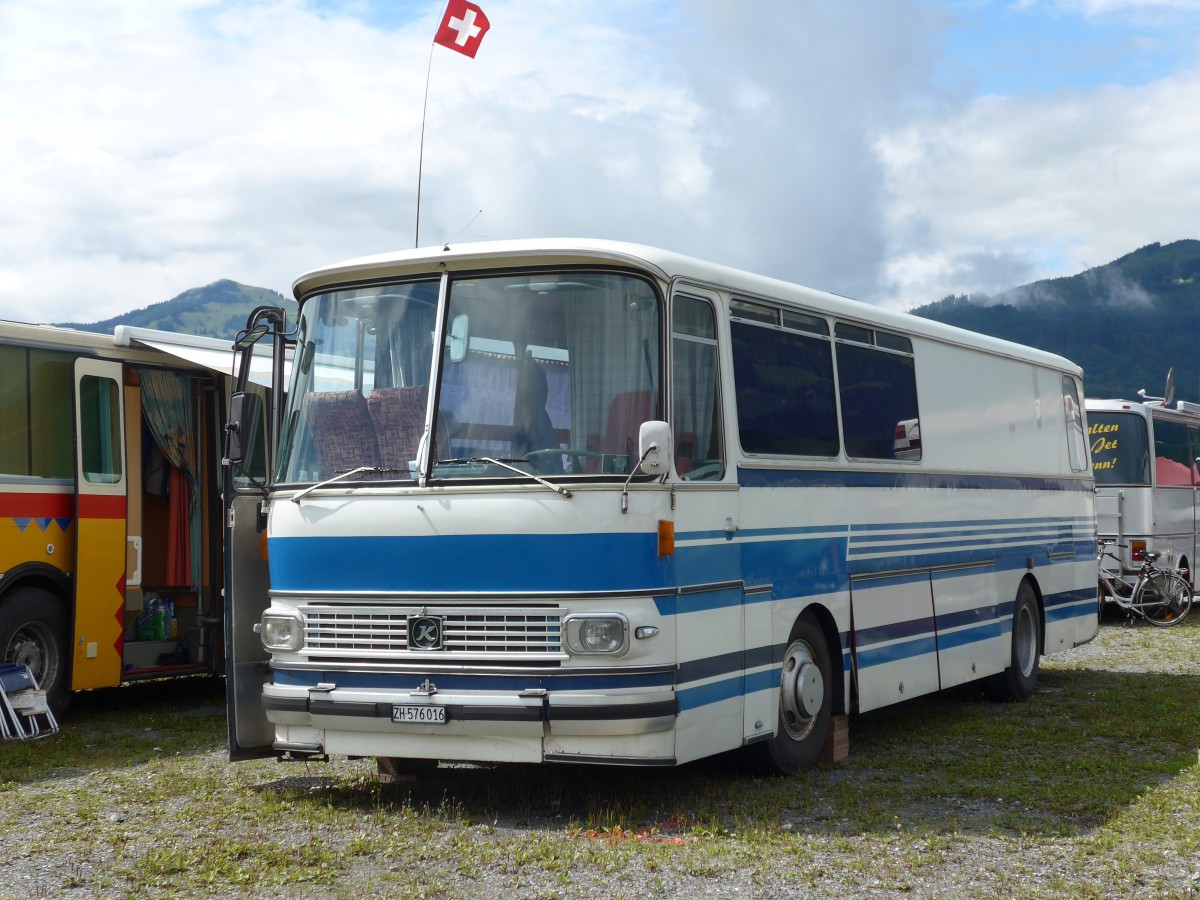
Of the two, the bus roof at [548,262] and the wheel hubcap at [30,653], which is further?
the wheel hubcap at [30,653]

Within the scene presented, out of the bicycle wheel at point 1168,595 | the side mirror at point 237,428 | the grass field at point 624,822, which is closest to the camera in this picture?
the grass field at point 624,822

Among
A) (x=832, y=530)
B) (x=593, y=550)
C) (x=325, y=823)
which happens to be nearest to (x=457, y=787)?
(x=325, y=823)

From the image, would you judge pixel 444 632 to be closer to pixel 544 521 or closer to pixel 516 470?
pixel 544 521

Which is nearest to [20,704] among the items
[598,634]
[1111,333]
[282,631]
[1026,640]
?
[282,631]

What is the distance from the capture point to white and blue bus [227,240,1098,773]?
8031 mm

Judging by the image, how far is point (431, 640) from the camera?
827cm

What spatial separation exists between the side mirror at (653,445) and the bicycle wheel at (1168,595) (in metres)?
16.4

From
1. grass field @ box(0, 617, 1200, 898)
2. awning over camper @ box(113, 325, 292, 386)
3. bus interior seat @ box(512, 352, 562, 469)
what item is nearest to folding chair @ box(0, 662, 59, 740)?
grass field @ box(0, 617, 1200, 898)

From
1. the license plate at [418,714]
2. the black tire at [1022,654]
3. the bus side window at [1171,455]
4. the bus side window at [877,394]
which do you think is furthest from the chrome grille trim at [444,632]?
the bus side window at [1171,455]

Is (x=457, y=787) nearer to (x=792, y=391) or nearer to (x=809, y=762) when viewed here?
(x=809, y=762)

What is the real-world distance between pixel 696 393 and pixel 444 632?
6.56 ft

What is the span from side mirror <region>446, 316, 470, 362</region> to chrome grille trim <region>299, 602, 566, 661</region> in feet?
4.67

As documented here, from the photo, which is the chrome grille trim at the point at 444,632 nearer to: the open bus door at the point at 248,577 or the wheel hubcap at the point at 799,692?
the open bus door at the point at 248,577

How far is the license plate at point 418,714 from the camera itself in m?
8.16
